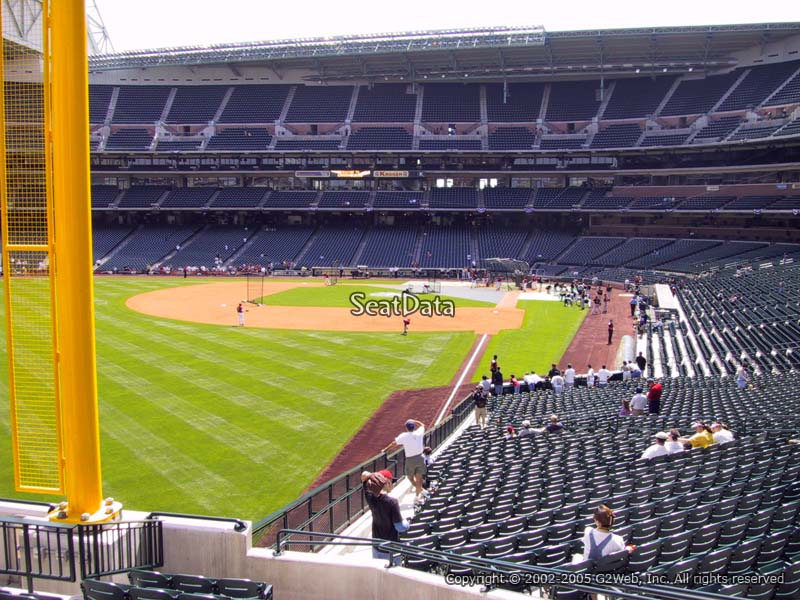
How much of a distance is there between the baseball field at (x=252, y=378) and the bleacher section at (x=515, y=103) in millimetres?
35710

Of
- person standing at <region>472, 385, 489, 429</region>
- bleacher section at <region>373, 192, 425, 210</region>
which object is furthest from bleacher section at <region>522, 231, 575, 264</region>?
person standing at <region>472, 385, 489, 429</region>

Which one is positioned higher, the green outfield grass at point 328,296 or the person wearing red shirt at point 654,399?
the green outfield grass at point 328,296

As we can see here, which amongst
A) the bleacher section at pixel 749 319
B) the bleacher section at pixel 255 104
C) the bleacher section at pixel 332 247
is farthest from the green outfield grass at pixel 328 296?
the bleacher section at pixel 255 104

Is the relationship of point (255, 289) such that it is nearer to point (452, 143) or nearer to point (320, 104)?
point (452, 143)

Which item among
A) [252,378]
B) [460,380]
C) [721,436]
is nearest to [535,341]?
[460,380]

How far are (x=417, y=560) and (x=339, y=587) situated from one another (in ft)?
3.00

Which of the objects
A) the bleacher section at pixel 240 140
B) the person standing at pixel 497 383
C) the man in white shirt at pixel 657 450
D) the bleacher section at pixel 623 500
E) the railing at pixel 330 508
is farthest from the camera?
the bleacher section at pixel 240 140

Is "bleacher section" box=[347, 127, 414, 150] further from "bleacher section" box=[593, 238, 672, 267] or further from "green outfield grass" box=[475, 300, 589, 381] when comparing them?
"green outfield grass" box=[475, 300, 589, 381]

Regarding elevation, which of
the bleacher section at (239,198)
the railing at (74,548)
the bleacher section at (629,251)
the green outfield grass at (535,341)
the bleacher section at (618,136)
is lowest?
the railing at (74,548)

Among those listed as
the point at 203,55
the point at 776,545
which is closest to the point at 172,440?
the point at 776,545

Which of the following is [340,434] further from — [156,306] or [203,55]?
[203,55]

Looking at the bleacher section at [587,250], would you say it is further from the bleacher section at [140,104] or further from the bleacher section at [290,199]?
the bleacher section at [140,104]

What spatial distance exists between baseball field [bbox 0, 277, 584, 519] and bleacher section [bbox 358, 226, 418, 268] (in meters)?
20.5

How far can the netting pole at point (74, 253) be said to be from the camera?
24.3 ft
